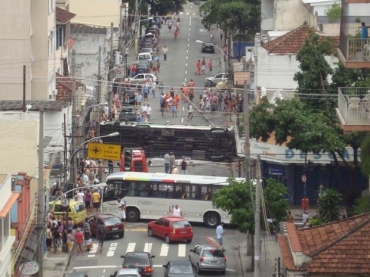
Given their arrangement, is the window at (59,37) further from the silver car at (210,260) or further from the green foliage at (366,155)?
the green foliage at (366,155)

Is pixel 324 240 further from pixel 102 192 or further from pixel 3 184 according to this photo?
pixel 102 192

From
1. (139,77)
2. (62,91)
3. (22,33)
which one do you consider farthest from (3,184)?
(139,77)

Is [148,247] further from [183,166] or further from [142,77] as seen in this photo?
[142,77]


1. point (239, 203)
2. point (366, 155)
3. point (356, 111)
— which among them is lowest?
point (239, 203)

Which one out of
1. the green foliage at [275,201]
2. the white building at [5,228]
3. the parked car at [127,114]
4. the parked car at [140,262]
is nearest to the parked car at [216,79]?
the parked car at [127,114]

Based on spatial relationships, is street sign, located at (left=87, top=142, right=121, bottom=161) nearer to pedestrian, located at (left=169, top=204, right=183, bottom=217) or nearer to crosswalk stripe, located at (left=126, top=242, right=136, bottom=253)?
pedestrian, located at (left=169, top=204, right=183, bottom=217)

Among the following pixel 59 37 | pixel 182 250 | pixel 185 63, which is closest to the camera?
pixel 182 250

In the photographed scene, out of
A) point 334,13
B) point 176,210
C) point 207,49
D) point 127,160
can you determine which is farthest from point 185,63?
point 176,210
